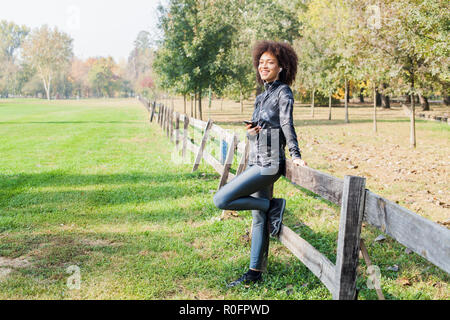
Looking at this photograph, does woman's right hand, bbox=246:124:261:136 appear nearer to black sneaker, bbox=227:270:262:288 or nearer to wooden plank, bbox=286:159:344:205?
wooden plank, bbox=286:159:344:205

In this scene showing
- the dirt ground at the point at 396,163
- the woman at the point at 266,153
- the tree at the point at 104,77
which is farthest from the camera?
the tree at the point at 104,77

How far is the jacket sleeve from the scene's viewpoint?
12.1ft

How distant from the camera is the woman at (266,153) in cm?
386

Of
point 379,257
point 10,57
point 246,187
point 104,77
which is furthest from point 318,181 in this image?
point 104,77

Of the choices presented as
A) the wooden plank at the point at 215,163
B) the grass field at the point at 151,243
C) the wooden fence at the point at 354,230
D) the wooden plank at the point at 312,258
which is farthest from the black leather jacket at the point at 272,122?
the wooden plank at the point at 215,163

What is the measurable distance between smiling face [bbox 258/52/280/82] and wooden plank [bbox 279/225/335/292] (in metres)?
1.53

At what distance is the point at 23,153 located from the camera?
43.0 feet

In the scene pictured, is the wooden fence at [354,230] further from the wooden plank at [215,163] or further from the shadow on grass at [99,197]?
the wooden plank at [215,163]

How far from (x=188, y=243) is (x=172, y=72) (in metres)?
21.0

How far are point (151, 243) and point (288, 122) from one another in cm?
271

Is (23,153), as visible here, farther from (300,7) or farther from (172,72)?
(300,7)

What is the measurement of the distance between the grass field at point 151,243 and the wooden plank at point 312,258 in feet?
1.55

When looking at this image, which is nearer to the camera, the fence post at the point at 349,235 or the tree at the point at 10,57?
the fence post at the point at 349,235

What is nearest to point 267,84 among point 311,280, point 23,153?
point 311,280
